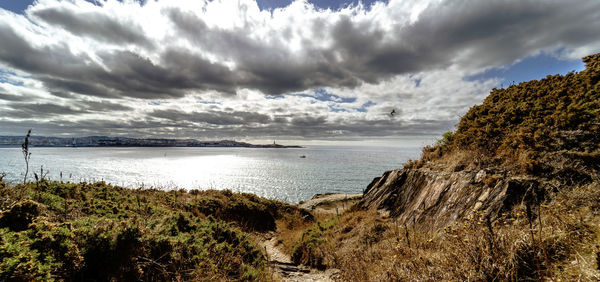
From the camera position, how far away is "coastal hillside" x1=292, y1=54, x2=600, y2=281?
12.9 ft

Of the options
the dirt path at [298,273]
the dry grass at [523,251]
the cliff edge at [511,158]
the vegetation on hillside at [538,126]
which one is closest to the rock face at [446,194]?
the cliff edge at [511,158]

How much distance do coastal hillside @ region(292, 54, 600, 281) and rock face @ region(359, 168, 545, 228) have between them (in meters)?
0.05

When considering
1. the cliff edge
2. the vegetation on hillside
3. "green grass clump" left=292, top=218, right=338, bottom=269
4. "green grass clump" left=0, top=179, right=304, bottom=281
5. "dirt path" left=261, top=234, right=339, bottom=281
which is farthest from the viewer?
"green grass clump" left=292, top=218, right=338, bottom=269

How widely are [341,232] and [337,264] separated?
2798mm

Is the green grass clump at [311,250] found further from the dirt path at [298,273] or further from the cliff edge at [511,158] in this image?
the cliff edge at [511,158]

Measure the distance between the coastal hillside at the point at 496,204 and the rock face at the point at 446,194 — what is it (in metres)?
0.05

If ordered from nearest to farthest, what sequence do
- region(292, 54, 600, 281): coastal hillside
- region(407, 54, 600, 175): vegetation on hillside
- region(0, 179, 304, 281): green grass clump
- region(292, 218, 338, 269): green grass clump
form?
1. region(0, 179, 304, 281): green grass clump
2. region(292, 54, 600, 281): coastal hillside
3. region(407, 54, 600, 175): vegetation on hillside
4. region(292, 218, 338, 269): green grass clump

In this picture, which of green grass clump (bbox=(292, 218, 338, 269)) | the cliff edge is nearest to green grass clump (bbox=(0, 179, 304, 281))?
green grass clump (bbox=(292, 218, 338, 269))

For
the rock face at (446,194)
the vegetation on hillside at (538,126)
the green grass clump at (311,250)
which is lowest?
the green grass clump at (311,250)

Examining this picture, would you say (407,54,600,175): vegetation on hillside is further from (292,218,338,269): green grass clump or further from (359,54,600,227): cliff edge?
(292,218,338,269): green grass clump

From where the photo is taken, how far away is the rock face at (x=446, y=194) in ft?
23.7

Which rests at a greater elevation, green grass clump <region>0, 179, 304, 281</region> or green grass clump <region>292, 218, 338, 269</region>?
green grass clump <region>0, 179, 304, 281</region>

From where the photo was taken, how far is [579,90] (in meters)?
9.22

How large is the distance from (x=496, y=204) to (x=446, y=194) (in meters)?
2.35
